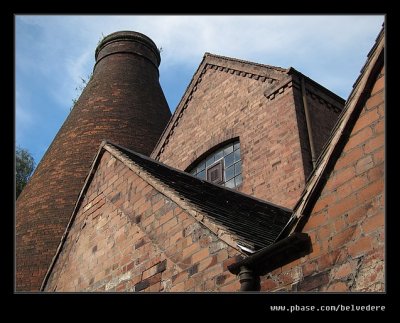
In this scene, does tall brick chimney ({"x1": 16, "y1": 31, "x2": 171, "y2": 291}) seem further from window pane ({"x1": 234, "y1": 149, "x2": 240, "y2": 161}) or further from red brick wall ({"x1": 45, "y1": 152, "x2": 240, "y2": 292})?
red brick wall ({"x1": 45, "y1": 152, "x2": 240, "y2": 292})

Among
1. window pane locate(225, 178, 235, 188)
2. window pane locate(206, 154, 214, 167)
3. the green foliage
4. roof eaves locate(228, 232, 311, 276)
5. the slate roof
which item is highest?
the green foliage

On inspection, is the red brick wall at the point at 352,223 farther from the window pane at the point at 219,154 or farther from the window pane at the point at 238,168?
the window pane at the point at 219,154

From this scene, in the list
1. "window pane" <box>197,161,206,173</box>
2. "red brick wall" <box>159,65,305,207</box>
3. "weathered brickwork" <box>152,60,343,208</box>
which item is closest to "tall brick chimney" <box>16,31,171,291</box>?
"weathered brickwork" <box>152,60,343,208</box>

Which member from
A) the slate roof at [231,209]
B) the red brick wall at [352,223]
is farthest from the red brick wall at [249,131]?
the red brick wall at [352,223]

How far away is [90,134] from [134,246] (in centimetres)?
1064

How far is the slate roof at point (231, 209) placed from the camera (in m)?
5.48

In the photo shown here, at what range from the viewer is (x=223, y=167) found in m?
12.4

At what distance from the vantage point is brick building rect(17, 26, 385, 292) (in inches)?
166

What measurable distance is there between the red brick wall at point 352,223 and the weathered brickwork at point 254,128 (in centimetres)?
522

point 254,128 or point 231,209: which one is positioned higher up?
point 254,128

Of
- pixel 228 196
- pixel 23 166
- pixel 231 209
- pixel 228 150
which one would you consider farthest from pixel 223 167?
pixel 23 166

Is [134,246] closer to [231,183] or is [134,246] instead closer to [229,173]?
[231,183]
